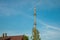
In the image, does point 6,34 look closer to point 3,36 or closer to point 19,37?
point 3,36

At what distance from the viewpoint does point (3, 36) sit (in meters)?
55.9

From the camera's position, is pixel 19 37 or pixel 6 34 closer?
pixel 19 37

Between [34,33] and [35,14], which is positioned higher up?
[35,14]

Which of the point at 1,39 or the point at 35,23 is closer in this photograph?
the point at 35,23

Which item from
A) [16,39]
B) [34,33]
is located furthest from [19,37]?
[34,33]

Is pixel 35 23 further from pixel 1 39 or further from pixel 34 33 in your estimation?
pixel 1 39

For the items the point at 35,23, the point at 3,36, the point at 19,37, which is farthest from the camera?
the point at 3,36

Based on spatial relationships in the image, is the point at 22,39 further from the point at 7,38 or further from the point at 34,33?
the point at 34,33

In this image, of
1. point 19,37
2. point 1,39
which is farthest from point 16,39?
Result: point 1,39

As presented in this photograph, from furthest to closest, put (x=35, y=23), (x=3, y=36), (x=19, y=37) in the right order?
(x=3, y=36) < (x=19, y=37) < (x=35, y=23)

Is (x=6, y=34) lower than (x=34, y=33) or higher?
higher

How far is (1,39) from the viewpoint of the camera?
5356 centimetres

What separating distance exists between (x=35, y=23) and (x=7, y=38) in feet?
92.3

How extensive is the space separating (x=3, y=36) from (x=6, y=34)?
1.48 meters
